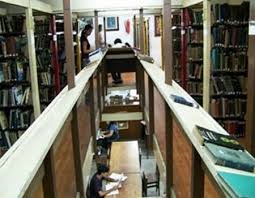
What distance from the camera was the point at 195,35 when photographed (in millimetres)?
6910

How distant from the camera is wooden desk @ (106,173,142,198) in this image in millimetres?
6422

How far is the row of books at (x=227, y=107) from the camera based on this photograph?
235 inches

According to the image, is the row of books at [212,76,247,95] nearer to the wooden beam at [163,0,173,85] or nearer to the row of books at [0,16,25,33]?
the wooden beam at [163,0,173,85]

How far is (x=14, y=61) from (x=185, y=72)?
3.12 m

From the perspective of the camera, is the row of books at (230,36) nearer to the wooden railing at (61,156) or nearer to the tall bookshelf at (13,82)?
the wooden railing at (61,156)

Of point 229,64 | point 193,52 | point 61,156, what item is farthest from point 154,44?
point 61,156

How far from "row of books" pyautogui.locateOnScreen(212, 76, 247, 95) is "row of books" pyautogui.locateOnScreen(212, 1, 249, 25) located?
85 cm

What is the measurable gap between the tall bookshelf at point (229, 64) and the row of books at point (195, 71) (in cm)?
97

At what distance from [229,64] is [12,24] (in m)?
3.48

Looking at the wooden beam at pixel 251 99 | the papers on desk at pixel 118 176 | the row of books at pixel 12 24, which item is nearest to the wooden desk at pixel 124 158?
the papers on desk at pixel 118 176

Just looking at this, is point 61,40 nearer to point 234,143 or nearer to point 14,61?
point 14,61

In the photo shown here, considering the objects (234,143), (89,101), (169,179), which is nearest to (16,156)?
(234,143)

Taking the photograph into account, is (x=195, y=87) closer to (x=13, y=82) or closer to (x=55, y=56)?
(x=55, y=56)

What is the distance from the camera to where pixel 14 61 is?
6.08 metres
